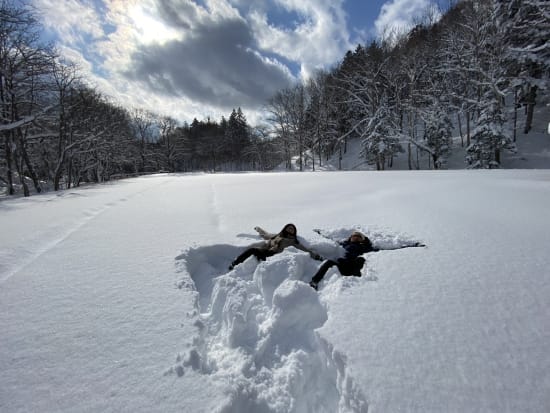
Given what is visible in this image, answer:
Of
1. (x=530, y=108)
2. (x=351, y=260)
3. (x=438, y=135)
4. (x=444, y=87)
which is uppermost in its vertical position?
(x=444, y=87)

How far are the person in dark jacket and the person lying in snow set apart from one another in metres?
0.46

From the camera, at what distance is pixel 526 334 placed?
202 cm

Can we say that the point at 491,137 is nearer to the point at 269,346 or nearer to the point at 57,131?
the point at 269,346

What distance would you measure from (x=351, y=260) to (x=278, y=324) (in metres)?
1.63

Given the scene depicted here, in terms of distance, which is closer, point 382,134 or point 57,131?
point 57,131

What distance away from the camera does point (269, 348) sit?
236 cm

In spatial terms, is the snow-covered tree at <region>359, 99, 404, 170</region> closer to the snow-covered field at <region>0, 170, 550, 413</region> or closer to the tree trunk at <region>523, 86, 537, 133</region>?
the tree trunk at <region>523, 86, 537, 133</region>

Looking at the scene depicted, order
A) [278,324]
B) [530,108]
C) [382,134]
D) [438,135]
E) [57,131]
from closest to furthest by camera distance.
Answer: [278,324], [57,131], [438,135], [530,108], [382,134]

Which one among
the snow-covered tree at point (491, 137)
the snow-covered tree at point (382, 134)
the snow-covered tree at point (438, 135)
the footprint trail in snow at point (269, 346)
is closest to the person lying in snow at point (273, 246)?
the footprint trail in snow at point (269, 346)

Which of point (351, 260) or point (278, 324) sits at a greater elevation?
point (351, 260)

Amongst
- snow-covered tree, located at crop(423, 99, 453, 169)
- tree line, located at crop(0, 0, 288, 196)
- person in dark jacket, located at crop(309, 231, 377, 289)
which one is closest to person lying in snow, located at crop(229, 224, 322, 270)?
person in dark jacket, located at crop(309, 231, 377, 289)

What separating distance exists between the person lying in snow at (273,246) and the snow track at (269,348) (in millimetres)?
467

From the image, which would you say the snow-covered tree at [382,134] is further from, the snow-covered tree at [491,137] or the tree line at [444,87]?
the snow-covered tree at [491,137]

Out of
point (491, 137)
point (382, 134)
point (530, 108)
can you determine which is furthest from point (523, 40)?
point (382, 134)
